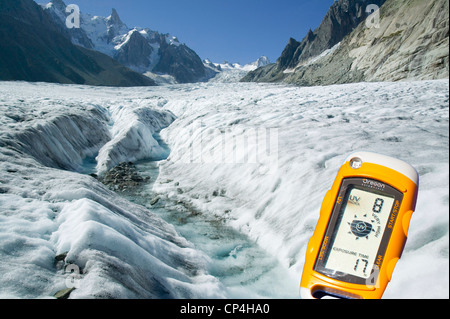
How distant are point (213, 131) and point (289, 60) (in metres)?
128

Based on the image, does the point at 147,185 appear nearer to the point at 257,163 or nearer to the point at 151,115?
the point at 257,163

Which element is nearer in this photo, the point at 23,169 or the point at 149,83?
the point at 23,169

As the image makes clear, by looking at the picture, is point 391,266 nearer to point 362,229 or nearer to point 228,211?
point 362,229

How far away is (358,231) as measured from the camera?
6.34ft

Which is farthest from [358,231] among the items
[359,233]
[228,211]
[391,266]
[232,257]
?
[228,211]

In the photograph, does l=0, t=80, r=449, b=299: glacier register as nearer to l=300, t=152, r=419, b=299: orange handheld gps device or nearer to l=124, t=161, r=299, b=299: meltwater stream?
l=124, t=161, r=299, b=299: meltwater stream

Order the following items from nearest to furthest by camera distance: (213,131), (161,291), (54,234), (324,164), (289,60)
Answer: (161,291), (54,234), (324,164), (213,131), (289,60)

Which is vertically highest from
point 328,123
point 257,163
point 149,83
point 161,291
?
point 149,83

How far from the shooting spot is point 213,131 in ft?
33.0

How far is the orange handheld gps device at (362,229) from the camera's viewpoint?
1.72 metres

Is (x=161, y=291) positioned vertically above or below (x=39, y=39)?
below

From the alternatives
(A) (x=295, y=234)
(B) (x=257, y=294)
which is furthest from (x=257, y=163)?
(B) (x=257, y=294)

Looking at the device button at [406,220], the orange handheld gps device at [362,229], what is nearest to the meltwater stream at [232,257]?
the orange handheld gps device at [362,229]

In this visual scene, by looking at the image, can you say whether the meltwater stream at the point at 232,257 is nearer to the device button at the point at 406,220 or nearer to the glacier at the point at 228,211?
the glacier at the point at 228,211
